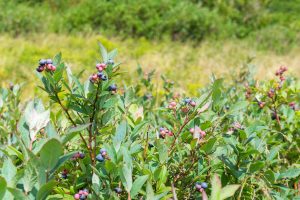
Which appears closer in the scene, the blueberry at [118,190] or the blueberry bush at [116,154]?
the blueberry bush at [116,154]

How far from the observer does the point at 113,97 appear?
3.56 ft

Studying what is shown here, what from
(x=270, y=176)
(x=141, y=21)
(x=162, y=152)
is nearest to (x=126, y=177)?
(x=162, y=152)

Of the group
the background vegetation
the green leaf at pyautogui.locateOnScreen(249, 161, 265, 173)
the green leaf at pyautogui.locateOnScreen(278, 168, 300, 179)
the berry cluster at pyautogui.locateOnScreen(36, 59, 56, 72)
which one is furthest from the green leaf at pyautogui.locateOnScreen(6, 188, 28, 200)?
the background vegetation

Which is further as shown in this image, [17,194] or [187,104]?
[187,104]

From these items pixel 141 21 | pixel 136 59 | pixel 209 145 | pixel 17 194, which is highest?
pixel 141 21

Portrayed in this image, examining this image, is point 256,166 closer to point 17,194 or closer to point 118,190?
point 118,190

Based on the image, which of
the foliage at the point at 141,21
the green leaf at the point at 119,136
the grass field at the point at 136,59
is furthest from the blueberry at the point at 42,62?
the foliage at the point at 141,21

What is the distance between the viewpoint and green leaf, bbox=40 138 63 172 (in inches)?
28.6

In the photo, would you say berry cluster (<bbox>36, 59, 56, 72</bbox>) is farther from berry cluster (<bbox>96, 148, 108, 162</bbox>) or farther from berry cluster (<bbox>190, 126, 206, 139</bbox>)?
berry cluster (<bbox>190, 126, 206, 139</bbox>)

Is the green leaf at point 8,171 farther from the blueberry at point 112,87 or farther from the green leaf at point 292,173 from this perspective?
the green leaf at point 292,173

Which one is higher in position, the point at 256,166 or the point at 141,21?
the point at 141,21

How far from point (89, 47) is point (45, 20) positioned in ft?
10.5

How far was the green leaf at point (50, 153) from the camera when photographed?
0.73m

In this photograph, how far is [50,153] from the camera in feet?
2.46
